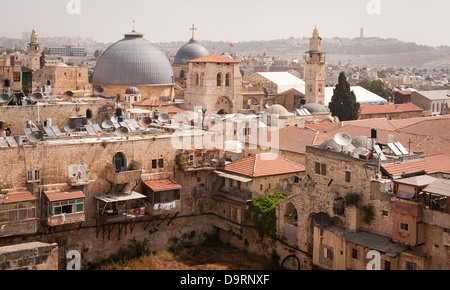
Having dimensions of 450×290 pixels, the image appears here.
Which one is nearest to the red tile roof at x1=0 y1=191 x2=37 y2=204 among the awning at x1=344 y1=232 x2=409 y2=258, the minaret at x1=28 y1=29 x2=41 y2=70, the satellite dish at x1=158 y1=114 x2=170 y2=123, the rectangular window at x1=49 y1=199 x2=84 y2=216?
the rectangular window at x1=49 y1=199 x2=84 y2=216

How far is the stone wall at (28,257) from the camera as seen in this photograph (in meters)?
18.1

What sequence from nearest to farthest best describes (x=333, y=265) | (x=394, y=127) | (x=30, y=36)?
(x=333, y=265) → (x=394, y=127) → (x=30, y=36)

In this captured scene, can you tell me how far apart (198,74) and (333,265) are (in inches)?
1118

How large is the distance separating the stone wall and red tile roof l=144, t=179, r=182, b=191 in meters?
5.40

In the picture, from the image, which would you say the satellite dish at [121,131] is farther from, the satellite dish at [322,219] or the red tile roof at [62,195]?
the satellite dish at [322,219]

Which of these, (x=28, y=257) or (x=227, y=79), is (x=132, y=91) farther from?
(x=28, y=257)

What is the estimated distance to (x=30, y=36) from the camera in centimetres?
6569

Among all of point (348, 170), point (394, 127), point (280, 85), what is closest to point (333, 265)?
point (348, 170)

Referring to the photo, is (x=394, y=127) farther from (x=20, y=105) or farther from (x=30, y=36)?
(x=30, y=36)

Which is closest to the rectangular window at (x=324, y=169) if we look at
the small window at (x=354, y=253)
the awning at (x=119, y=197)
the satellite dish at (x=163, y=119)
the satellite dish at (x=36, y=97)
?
the small window at (x=354, y=253)

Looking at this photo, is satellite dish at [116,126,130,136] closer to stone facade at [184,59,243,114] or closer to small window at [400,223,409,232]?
small window at [400,223,409,232]

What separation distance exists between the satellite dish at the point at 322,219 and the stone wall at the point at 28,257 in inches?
343

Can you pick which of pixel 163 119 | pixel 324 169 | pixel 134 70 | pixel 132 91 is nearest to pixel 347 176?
pixel 324 169

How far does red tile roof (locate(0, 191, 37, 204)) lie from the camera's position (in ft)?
66.1
